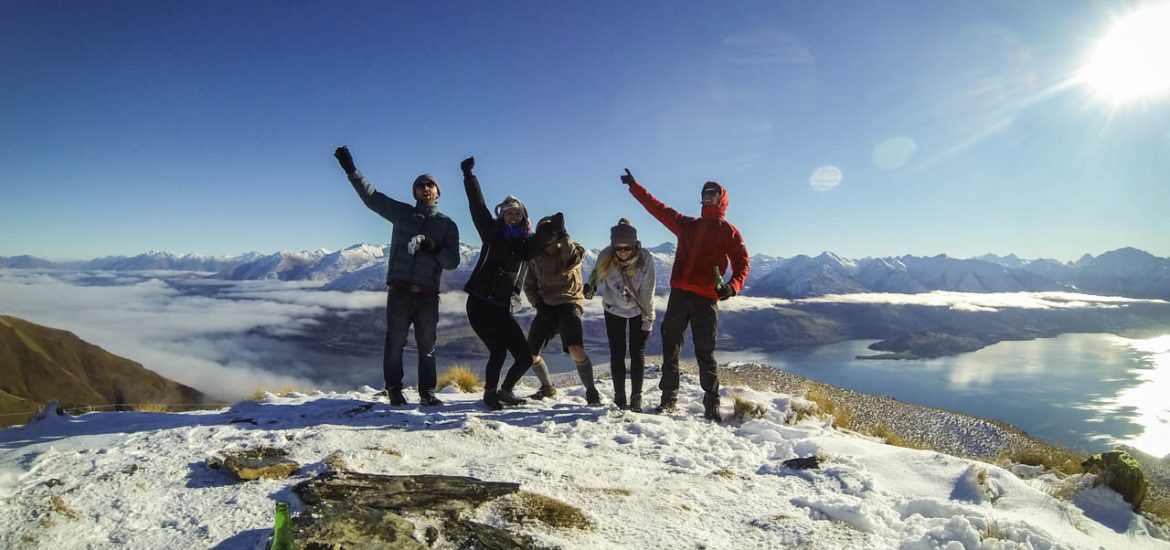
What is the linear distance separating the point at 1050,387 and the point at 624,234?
579 ft

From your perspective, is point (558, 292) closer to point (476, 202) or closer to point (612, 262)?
point (612, 262)

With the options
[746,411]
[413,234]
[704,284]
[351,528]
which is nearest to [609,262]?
[704,284]

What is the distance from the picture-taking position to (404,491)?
3.19 m

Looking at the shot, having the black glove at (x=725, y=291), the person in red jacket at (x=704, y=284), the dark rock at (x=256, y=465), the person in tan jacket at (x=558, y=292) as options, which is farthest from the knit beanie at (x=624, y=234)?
the dark rock at (x=256, y=465)

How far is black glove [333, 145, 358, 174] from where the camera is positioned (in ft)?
18.9

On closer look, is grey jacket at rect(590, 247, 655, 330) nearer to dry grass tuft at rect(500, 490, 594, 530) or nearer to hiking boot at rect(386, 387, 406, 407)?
hiking boot at rect(386, 387, 406, 407)

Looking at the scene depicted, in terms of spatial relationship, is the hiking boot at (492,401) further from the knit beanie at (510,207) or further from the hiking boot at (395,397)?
the knit beanie at (510,207)

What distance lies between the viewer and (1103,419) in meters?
97.4

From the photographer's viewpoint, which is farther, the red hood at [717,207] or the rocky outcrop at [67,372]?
the rocky outcrop at [67,372]

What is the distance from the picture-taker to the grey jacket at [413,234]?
5805mm

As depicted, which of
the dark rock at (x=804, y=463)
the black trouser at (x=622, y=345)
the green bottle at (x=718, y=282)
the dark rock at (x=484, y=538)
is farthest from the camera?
the black trouser at (x=622, y=345)

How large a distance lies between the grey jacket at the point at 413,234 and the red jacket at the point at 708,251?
119 inches

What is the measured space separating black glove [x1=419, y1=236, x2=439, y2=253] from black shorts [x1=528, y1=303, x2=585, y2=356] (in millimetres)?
1628

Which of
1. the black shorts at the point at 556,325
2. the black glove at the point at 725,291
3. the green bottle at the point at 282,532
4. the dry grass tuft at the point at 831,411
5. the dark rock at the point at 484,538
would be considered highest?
the black glove at the point at 725,291
